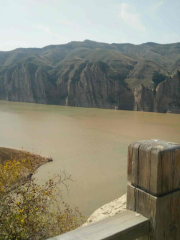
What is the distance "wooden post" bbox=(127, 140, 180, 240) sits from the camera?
1.28 metres

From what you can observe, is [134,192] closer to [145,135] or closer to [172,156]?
[172,156]

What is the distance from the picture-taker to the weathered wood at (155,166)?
127cm

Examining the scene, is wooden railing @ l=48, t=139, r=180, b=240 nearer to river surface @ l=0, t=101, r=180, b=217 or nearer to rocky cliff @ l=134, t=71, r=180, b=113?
river surface @ l=0, t=101, r=180, b=217

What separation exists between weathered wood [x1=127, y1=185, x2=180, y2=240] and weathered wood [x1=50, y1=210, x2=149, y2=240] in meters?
0.04

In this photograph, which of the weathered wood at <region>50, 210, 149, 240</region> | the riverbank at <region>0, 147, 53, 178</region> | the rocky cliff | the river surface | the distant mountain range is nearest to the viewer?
the weathered wood at <region>50, 210, 149, 240</region>

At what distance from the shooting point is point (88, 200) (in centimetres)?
904

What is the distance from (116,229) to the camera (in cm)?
124

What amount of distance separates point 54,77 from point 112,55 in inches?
1070

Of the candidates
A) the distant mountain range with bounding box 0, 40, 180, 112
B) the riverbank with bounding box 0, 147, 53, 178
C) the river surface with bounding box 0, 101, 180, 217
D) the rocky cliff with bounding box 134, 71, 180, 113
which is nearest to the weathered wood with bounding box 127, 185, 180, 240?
the river surface with bounding box 0, 101, 180, 217

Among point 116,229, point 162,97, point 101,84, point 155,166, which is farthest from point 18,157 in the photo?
point 101,84

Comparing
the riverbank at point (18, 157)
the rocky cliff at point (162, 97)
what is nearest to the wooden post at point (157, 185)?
the riverbank at point (18, 157)

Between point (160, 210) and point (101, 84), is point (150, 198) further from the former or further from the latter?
point (101, 84)

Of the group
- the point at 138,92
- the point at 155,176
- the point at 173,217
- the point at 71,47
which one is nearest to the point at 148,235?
the point at 173,217

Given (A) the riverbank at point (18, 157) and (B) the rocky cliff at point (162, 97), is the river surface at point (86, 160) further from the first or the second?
(B) the rocky cliff at point (162, 97)
